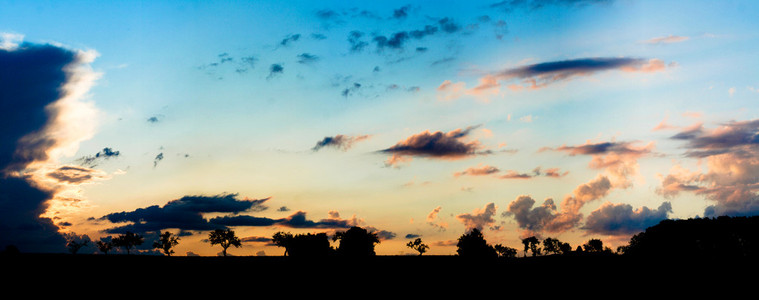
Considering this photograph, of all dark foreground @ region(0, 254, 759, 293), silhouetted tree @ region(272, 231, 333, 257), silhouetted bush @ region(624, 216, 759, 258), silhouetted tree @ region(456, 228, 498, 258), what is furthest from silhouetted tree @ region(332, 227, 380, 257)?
silhouetted bush @ region(624, 216, 759, 258)

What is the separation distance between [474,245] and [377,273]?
101755 millimetres

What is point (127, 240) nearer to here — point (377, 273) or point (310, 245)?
point (310, 245)

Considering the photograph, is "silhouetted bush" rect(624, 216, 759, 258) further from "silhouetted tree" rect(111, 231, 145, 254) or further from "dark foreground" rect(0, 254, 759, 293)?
"silhouetted tree" rect(111, 231, 145, 254)

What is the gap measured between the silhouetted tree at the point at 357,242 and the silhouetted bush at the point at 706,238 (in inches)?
3400

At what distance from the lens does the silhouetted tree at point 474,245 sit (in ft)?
608

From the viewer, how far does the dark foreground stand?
8156 centimetres

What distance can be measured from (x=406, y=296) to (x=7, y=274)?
63.1 m

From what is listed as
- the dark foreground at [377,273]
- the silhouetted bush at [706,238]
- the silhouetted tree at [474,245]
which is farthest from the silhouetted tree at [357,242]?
the silhouetted bush at [706,238]

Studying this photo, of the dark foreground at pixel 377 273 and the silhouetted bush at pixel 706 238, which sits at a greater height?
the silhouetted bush at pixel 706 238

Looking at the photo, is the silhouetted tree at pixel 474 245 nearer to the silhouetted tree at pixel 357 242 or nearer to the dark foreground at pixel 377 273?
the silhouetted tree at pixel 357 242

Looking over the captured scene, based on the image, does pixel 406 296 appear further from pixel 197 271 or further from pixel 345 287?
pixel 197 271

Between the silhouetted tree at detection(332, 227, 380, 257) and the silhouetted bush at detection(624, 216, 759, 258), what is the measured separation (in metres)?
86.4

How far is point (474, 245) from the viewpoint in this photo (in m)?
188

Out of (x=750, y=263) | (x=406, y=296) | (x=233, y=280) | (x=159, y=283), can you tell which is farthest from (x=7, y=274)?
(x=750, y=263)
